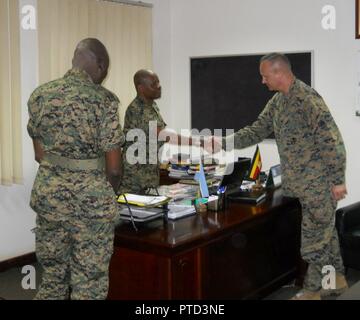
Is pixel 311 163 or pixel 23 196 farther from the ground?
pixel 311 163

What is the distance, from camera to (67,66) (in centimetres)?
441

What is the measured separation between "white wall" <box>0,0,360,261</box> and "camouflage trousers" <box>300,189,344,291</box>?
1.30m

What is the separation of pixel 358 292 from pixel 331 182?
1702 millimetres

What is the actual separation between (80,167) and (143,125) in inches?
58.0

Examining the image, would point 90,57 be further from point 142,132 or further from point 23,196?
point 23,196

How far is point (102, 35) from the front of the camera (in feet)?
15.4

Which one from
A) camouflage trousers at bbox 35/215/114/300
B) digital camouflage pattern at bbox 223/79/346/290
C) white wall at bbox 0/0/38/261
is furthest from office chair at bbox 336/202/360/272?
white wall at bbox 0/0/38/261

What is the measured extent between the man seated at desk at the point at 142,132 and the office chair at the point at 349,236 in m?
1.40

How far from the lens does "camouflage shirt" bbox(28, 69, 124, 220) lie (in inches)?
92.9

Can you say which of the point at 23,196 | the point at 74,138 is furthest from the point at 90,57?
the point at 23,196

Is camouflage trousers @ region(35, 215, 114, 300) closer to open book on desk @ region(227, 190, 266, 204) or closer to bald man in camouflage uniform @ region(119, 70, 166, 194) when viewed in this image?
open book on desk @ region(227, 190, 266, 204)

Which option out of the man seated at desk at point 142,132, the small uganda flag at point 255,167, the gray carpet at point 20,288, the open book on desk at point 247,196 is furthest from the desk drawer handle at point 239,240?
the man seated at desk at point 142,132

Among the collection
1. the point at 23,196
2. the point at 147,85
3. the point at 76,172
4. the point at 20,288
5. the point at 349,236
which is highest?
the point at 147,85
